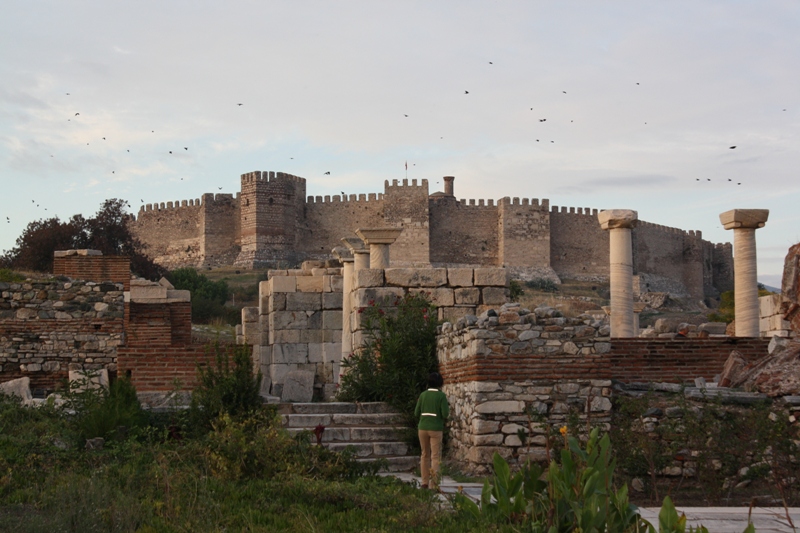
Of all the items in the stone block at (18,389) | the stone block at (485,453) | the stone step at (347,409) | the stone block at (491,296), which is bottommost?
the stone block at (485,453)

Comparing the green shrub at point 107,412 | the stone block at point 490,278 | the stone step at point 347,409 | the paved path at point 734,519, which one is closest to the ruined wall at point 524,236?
the stone block at point 490,278

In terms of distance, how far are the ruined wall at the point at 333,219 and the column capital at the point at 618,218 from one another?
49819mm

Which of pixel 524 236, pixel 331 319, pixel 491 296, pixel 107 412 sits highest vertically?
pixel 524 236

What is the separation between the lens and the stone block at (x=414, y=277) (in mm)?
12659

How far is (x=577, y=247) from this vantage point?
69.2m

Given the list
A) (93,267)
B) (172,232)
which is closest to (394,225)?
(172,232)

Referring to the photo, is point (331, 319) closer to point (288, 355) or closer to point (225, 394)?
point (288, 355)

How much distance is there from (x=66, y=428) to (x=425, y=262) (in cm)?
5536

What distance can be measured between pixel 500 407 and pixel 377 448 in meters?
1.60

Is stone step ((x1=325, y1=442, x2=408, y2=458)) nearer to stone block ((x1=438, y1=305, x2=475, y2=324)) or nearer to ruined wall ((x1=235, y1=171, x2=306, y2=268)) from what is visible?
stone block ((x1=438, y1=305, x2=475, y2=324))

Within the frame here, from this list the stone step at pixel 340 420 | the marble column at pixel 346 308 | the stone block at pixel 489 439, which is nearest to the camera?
the stone block at pixel 489 439

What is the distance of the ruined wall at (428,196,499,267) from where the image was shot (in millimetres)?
67000

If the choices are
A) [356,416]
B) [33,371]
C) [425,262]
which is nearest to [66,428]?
[356,416]

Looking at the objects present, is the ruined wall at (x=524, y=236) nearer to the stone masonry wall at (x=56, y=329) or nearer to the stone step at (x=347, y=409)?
the stone masonry wall at (x=56, y=329)
